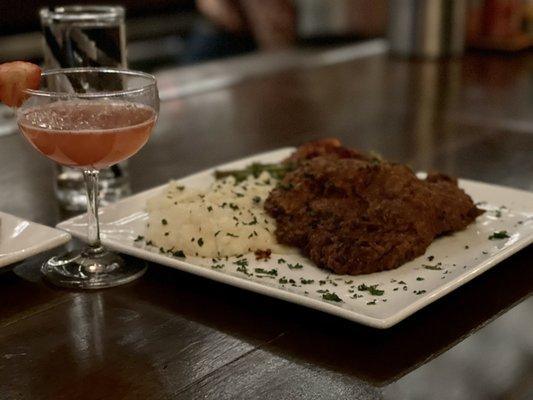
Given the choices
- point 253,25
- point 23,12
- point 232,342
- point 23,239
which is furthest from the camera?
point 253,25

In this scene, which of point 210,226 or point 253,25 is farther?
point 253,25

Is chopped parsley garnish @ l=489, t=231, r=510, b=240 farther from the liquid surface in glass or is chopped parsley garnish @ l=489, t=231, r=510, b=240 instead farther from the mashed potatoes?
the liquid surface in glass

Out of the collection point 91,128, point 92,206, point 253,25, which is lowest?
point 253,25

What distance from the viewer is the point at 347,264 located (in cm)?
124

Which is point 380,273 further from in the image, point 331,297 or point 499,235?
point 499,235

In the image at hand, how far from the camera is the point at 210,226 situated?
133cm

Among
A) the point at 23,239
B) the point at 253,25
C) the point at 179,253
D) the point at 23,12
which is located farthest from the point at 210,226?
the point at 253,25

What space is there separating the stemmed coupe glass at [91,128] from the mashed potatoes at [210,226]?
0.22ft

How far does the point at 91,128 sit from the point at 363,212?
1.33ft

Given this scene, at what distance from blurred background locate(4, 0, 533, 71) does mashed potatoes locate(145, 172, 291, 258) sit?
2.04 metres

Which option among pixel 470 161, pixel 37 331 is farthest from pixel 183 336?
pixel 470 161

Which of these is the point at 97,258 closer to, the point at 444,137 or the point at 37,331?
the point at 37,331

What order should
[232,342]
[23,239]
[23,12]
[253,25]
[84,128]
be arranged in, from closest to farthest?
[232,342]
[84,128]
[23,239]
[23,12]
[253,25]

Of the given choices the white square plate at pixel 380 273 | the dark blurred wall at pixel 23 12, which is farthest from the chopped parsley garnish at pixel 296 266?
the dark blurred wall at pixel 23 12
